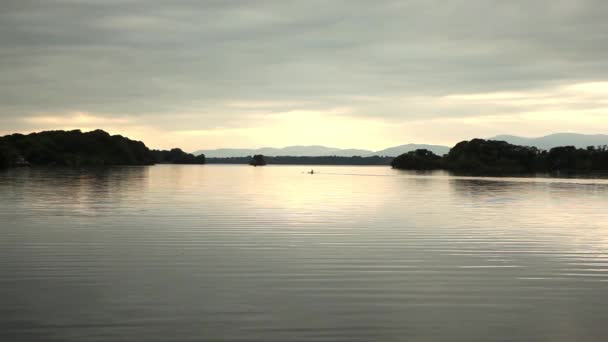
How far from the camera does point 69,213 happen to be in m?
36.2

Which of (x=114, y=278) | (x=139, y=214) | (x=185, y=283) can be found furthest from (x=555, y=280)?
(x=139, y=214)

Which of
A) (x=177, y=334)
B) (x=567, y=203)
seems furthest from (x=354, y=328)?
(x=567, y=203)

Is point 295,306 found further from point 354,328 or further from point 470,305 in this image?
point 470,305

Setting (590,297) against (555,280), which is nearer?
(590,297)

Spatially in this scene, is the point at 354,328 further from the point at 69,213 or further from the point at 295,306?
the point at 69,213

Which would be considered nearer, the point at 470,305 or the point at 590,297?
the point at 470,305

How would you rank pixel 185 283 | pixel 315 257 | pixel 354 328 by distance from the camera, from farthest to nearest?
1. pixel 315 257
2. pixel 185 283
3. pixel 354 328

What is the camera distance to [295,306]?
44.5 ft

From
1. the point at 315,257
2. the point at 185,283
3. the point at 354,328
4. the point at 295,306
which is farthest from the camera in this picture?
the point at 315,257

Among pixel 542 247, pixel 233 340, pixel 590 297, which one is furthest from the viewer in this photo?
pixel 542 247

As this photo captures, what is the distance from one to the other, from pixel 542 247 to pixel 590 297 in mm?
9346

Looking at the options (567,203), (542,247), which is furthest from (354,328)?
(567,203)

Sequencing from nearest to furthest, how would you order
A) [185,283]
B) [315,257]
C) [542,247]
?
[185,283], [315,257], [542,247]

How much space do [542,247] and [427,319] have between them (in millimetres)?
13329
